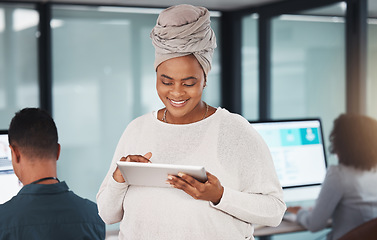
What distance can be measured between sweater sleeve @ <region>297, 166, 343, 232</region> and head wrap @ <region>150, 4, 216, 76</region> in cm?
144

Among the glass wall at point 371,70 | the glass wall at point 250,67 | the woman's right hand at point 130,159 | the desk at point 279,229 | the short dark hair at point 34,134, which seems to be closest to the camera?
the woman's right hand at point 130,159

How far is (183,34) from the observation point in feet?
4.70

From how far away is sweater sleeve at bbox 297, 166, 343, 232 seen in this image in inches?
104

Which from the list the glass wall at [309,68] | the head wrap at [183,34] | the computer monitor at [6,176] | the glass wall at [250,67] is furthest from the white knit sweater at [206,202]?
the glass wall at [250,67]

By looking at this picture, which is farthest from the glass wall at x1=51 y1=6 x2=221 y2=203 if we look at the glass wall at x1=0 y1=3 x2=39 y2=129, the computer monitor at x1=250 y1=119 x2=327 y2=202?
the computer monitor at x1=250 y1=119 x2=327 y2=202

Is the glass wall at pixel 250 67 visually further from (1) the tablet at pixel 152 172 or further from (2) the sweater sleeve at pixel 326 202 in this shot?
(1) the tablet at pixel 152 172

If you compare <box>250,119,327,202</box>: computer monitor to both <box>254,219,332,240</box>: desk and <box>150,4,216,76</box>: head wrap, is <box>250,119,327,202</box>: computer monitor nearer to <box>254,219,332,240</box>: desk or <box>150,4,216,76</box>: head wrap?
<box>254,219,332,240</box>: desk

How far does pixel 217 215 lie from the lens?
1389mm

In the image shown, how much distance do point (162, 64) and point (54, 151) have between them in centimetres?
46

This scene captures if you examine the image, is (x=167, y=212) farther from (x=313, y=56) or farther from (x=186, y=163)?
(x=313, y=56)

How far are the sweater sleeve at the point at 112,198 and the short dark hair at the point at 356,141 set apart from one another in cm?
155

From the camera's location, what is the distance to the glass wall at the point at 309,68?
3.41 meters

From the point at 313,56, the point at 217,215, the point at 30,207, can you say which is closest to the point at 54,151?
the point at 30,207

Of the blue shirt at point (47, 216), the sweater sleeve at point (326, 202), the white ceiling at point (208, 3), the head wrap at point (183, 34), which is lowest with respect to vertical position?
the sweater sleeve at point (326, 202)
